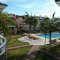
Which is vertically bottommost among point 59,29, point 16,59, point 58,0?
point 16,59

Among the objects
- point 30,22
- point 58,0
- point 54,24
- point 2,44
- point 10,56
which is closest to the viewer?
point 2,44

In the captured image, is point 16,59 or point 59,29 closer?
point 16,59

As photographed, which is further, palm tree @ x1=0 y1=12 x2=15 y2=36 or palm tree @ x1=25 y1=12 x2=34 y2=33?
palm tree @ x1=25 y1=12 x2=34 y2=33

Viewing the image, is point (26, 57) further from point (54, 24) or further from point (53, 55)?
point (54, 24)

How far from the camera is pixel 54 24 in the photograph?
27844 millimetres

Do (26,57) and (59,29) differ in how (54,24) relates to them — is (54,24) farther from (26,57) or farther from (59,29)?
(26,57)

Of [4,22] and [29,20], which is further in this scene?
[29,20]

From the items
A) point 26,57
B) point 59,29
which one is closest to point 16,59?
point 26,57

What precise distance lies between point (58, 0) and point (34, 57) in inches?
260

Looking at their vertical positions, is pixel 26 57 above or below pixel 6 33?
below

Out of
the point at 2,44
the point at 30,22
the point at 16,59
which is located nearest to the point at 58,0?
the point at 16,59

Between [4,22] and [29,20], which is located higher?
[4,22]

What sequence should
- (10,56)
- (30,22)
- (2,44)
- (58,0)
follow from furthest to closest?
(30,22), (10,56), (58,0), (2,44)

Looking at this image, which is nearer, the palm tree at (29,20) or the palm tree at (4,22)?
the palm tree at (4,22)
